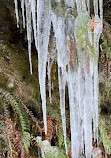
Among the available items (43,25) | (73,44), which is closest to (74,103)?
(73,44)

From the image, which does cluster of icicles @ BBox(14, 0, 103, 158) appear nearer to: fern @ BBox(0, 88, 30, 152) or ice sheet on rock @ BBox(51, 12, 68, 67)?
ice sheet on rock @ BBox(51, 12, 68, 67)

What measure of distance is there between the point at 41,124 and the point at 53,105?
271mm

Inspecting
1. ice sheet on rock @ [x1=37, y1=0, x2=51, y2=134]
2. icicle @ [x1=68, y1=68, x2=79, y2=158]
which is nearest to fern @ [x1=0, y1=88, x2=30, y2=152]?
icicle @ [x1=68, y1=68, x2=79, y2=158]

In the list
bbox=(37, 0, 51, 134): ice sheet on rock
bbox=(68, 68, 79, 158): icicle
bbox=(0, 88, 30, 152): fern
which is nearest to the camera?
bbox=(37, 0, 51, 134): ice sheet on rock

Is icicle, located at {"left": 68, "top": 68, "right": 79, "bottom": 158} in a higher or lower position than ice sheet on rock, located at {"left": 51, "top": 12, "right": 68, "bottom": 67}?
lower

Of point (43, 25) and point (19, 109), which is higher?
point (43, 25)

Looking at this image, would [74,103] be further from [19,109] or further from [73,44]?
[19,109]

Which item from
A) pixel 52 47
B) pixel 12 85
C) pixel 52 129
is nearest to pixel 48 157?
pixel 52 129

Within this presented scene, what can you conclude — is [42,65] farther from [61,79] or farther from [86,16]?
[86,16]

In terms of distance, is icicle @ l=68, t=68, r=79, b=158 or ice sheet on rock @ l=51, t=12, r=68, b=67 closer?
ice sheet on rock @ l=51, t=12, r=68, b=67

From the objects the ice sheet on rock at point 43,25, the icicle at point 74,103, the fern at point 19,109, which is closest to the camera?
the ice sheet on rock at point 43,25

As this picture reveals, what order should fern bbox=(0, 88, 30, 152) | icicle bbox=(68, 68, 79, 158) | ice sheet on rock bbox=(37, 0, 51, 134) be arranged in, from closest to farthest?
ice sheet on rock bbox=(37, 0, 51, 134) → icicle bbox=(68, 68, 79, 158) → fern bbox=(0, 88, 30, 152)

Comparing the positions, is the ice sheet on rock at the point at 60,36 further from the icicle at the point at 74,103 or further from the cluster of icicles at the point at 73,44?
the icicle at the point at 74,103

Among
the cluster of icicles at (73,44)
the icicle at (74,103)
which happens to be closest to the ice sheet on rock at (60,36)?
the cluster of icicles at (73,44)
